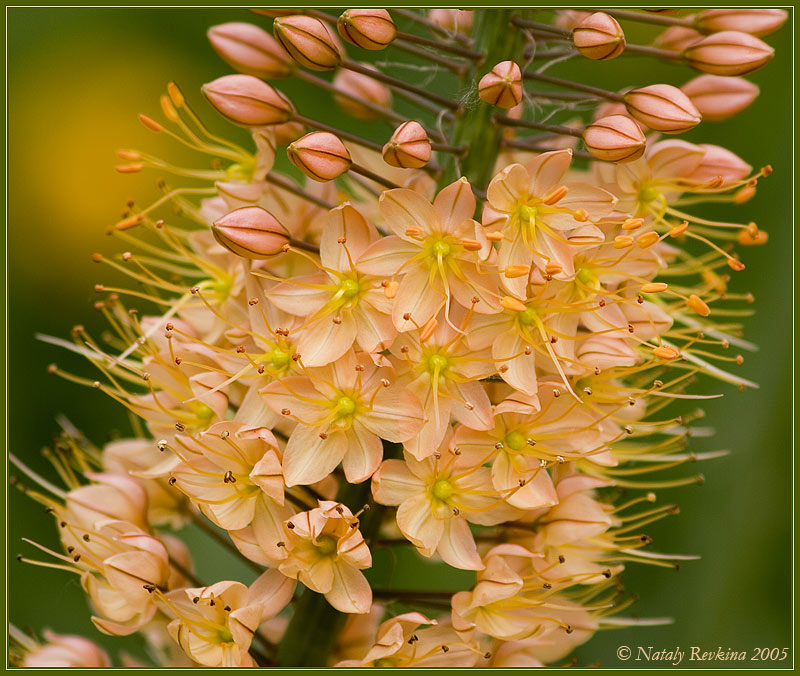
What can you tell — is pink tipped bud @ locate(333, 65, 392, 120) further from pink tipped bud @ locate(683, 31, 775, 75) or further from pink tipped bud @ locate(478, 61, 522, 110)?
pink tipped bud @ locate(683, 31, 775, 75)

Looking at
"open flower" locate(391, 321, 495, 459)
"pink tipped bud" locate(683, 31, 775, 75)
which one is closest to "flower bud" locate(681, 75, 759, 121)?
"pink tipped bud" locate(683, 31, 775, 75)

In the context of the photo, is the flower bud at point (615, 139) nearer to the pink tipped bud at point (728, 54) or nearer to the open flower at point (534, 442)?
the pink tipped bud at point (728, 54)

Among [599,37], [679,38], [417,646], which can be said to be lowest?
[417,646]

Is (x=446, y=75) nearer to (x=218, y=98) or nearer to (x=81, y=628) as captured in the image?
(x=218, y=98)

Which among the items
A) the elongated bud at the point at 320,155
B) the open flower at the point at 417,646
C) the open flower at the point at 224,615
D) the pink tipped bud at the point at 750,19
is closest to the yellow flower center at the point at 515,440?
the open flower at the point at 417,646

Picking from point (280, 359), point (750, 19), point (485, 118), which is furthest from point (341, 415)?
point (750, 19)

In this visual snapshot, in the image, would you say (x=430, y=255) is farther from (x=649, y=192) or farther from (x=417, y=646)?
(x=417, y=646)

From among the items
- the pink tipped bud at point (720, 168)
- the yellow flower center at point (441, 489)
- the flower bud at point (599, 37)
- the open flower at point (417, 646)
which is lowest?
Result: the open flower at point (417, 646)

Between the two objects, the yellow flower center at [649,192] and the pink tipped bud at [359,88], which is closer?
the yellow flower center at [649,192]
